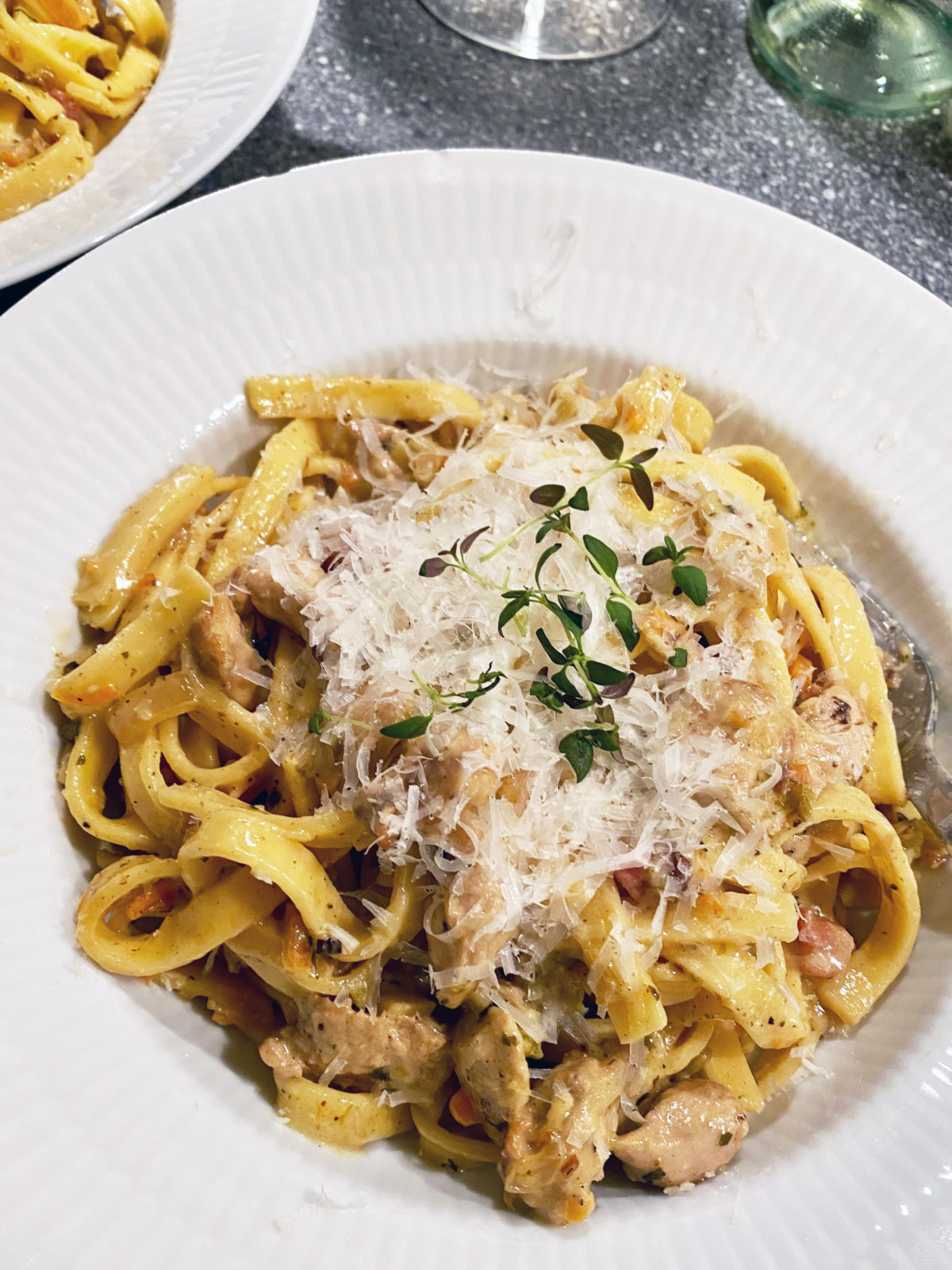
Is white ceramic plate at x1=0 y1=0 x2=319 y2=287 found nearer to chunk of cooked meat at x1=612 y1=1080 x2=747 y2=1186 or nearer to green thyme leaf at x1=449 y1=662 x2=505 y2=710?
green thyme leaf at x1=449 y1=662 x2=505 y2=710

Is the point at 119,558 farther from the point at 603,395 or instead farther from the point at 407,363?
the point at 603,395

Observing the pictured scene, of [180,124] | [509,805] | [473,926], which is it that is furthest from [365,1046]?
[180,124]

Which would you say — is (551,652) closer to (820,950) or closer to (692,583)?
(692,583)

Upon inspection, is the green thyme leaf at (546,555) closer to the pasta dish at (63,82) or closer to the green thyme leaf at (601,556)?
the green thyme leaf at (601,556)

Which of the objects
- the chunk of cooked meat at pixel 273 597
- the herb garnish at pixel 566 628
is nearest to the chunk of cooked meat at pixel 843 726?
the herb garnish at pixel 566 628

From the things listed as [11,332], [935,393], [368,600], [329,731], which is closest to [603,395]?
[935,393]

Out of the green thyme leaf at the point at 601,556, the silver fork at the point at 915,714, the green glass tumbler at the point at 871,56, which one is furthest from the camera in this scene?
the green glass tumbler at the point at 871,56
